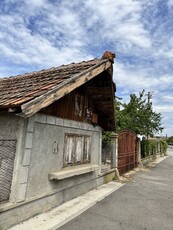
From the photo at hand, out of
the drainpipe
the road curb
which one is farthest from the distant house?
the drainpipe

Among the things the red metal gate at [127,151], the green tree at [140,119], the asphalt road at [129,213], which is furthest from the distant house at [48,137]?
the green tree at [140,119]

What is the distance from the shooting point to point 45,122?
226 inches

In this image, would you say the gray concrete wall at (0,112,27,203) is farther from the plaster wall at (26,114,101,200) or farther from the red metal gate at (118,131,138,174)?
the red metal gate at (118,131,138,174)

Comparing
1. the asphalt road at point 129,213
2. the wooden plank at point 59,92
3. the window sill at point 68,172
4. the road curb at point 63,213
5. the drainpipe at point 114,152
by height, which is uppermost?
the wooden plank at point 59,92

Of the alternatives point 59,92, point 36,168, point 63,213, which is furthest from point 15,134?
point 63,213

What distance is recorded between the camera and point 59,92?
16.1ft

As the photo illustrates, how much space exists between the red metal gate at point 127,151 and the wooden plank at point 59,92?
22.2ft

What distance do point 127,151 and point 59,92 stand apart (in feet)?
32.9

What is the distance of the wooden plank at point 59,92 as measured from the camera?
13.3 feet

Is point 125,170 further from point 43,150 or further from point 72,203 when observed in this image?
point 43,150

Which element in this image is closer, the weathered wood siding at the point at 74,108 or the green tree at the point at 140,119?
the weathered wood siding at the point at 74,108

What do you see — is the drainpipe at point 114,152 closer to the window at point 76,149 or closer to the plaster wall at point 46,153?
the window at point 76,149

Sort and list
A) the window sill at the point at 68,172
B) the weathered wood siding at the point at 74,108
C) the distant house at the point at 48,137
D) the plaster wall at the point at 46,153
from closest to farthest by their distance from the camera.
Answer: the distant house at the point at 48,137, the plaster wall at the point at 46,153, the window sill at the point at 68,172, the weathered wood siding at the point at 74,108

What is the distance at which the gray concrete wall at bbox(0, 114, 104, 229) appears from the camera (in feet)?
15.8
